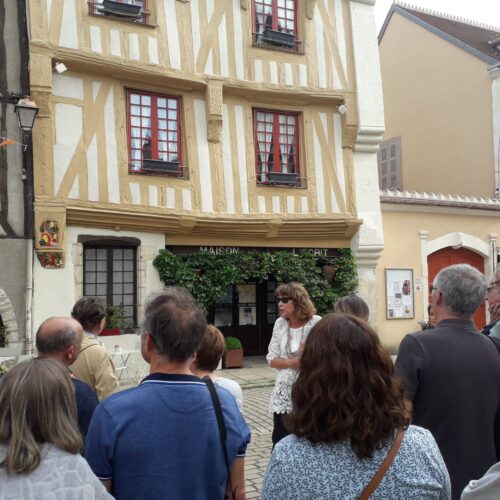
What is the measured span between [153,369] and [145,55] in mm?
9017

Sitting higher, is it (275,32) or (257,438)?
(275,32)

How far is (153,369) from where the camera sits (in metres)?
2.00

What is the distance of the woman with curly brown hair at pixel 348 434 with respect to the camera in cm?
150

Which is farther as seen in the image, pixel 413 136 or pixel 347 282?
pixel 413 136

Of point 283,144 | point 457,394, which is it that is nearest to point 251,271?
point 283,144

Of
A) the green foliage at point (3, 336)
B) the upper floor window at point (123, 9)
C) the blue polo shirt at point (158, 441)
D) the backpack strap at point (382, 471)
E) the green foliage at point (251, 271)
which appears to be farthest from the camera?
the green foliage at point (251, 271)

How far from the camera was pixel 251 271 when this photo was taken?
11047mm

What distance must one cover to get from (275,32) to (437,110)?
7.97 m

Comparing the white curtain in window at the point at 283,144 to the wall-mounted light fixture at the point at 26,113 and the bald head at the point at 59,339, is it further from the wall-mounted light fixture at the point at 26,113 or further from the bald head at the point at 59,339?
the bald head at the point at 59,339

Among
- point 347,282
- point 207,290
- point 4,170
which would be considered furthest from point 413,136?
point 4,170

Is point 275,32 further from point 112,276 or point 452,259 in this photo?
point 452,259

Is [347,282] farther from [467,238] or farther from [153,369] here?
[153,369]

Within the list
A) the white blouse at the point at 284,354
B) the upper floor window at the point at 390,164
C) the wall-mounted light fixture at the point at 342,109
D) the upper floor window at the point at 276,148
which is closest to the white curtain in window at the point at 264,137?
the upper floor window at the point at 276,148

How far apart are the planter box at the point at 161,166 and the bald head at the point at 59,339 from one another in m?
7.48
